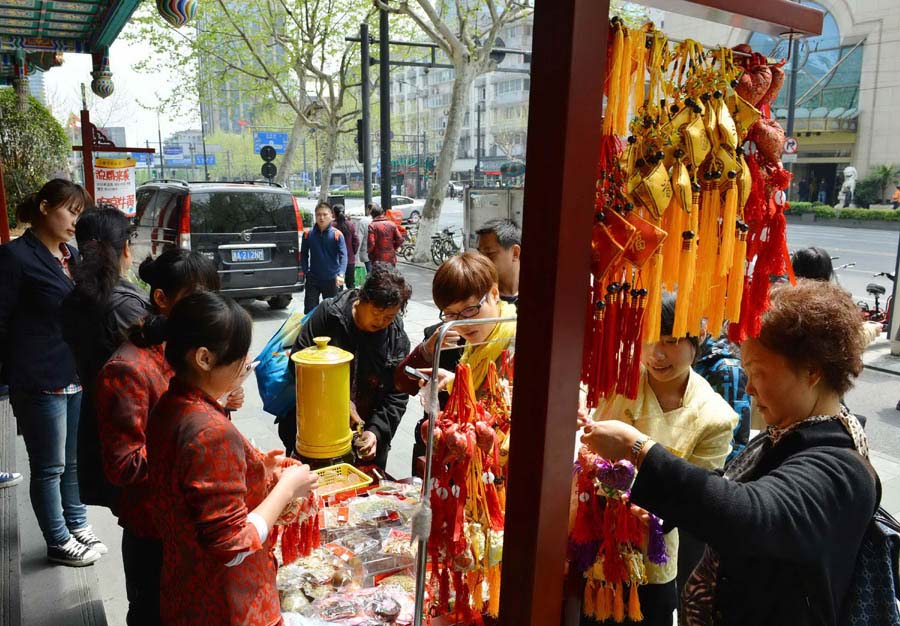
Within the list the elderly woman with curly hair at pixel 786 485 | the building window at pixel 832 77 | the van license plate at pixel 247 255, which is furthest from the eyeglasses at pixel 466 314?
the building window at pixel 832 77

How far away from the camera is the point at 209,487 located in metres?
1.36

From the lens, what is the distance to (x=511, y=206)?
10078 mm

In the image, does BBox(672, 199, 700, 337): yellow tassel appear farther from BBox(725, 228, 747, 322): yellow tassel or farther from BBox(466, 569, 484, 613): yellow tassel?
BBox(466, 569, 484, 613): yellow tassel

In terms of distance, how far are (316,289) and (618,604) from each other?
695cm

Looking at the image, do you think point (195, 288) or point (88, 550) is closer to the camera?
point (195, 288)

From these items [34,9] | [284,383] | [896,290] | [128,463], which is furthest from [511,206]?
[128,463]

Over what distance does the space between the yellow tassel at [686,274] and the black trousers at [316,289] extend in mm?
6976

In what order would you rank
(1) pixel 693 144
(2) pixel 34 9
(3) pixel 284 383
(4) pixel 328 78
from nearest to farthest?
1. (1) pixel 693 144
2. (3) pixel 284 383
3. (2) pixel 34 9
4. (4) pixel 328 78

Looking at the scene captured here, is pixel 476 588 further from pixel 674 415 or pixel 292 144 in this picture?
pixel 292 144

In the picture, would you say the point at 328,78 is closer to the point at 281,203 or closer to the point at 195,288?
the point at 281,203

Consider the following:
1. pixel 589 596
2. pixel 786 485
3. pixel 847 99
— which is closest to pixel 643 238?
pixel 786 485

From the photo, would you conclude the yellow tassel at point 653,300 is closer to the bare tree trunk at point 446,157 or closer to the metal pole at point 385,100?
the metal pole at point 385,100

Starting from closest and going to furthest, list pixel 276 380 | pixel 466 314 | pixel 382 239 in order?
pixel 466 314, pixel 276 380, pixel 382 239

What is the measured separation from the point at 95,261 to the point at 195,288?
1.50 feet
